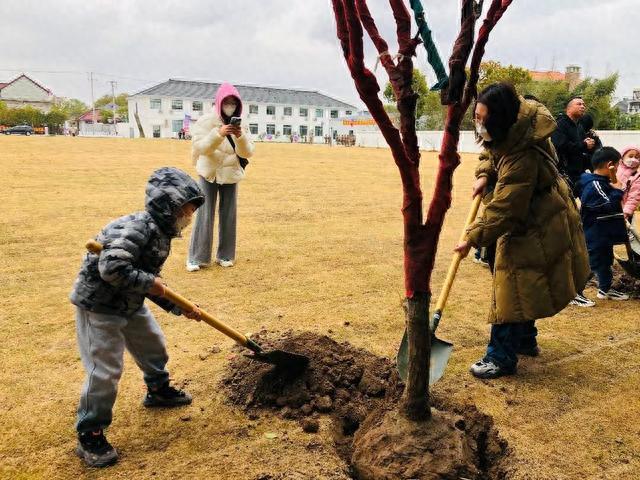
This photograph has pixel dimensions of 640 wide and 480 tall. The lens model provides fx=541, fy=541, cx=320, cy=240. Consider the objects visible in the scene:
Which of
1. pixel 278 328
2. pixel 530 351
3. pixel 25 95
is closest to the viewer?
pixel 530 351

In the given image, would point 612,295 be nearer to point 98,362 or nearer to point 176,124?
point 98,362

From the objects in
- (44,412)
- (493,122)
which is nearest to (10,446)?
(44,412)

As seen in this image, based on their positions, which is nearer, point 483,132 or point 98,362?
point 98,362

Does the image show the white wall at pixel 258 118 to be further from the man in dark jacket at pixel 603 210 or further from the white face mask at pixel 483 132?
the white face mask at pixel 483 132

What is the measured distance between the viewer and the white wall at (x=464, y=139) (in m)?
25.4

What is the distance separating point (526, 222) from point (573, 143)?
3.21 metres

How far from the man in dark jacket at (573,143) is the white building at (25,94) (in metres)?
102

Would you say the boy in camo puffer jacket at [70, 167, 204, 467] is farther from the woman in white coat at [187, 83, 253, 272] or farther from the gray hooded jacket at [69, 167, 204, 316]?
the woman in white coat at [187, 83, 253, 272]

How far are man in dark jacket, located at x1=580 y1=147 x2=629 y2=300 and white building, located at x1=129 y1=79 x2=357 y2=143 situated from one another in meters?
66.3

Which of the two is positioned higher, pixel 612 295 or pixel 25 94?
pixel 25 94

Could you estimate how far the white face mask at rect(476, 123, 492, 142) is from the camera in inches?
124

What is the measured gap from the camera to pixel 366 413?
10.7 ft

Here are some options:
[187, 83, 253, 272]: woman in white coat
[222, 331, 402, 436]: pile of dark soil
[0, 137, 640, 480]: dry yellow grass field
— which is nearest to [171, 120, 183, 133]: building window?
[0, 137, 640, 480]: dry yellow grass field

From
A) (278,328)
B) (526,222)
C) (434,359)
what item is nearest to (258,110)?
(278,328)
